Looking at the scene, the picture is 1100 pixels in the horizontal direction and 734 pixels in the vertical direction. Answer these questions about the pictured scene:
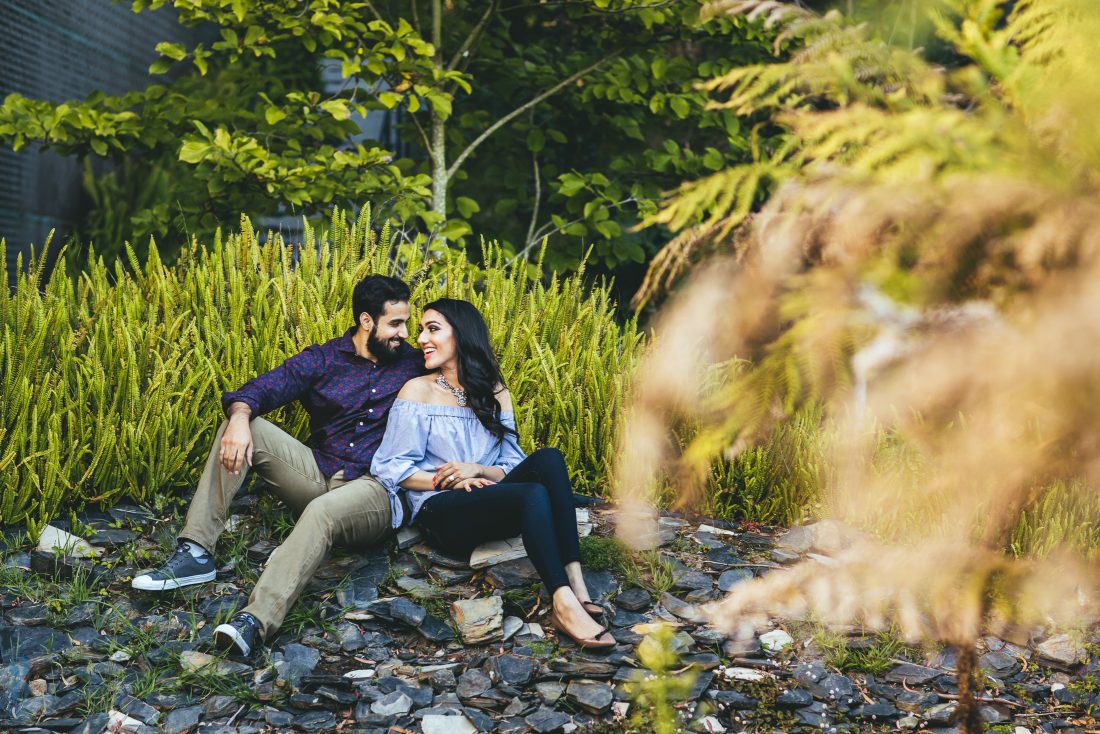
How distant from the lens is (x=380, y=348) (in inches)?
155

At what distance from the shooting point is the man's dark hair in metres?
3.94

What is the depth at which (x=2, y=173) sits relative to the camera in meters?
6.43

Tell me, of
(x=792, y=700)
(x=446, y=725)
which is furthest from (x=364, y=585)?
(x=792, y=700)

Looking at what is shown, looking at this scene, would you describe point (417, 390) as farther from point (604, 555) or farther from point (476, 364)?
point (604, 555)

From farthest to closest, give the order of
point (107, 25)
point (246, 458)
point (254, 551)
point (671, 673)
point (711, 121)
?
point (107, 25)
point (711, 121)
point (254, 551)
point (246, 458)
point (671, 673)

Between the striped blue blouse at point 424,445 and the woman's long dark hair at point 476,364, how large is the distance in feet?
0.14

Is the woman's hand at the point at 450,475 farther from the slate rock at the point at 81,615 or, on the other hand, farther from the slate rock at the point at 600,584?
the slate rock at the point at 81,615

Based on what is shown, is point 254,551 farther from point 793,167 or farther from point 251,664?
point 793,167

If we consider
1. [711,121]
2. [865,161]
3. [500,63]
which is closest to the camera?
[865,161]

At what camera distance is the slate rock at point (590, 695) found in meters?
2.95

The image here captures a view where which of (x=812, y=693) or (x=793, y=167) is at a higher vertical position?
(x=793, y=167)

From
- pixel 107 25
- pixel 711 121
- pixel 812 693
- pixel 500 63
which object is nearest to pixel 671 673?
pixel 812 693

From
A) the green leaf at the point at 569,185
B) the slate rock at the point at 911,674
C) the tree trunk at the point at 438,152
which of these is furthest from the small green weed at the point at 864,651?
the tree trunk at the point at 438,152

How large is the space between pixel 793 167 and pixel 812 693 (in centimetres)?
196
